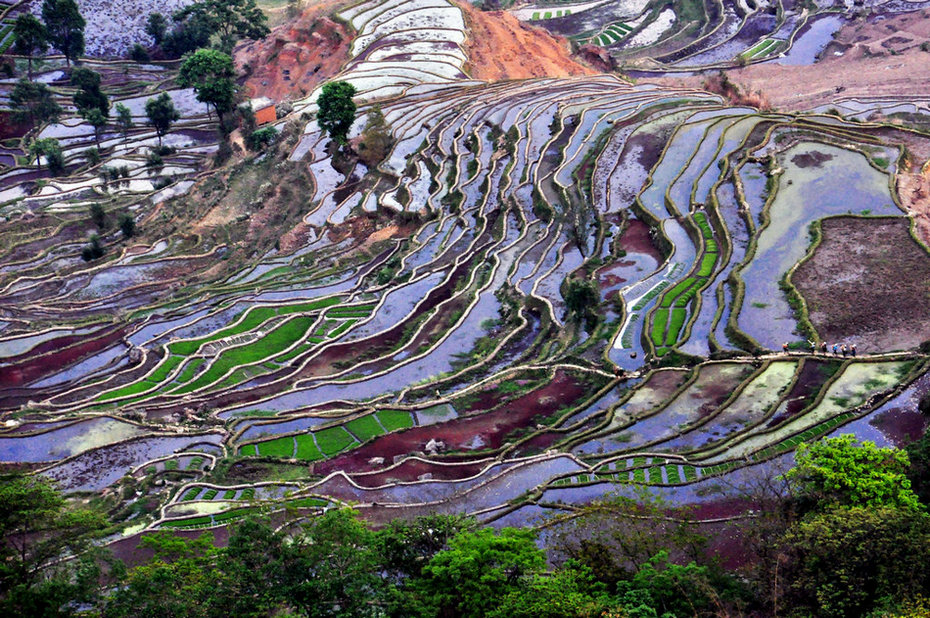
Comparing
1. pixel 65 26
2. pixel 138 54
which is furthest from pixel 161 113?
pixel 138 54

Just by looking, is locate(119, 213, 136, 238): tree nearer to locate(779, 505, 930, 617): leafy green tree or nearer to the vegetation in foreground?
the vegetation in foreground

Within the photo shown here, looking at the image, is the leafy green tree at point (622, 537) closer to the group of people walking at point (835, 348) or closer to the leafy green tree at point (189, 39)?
the group of people walking at point (835, 348)

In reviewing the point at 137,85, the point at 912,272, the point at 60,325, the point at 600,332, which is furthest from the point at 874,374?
the point at 137,85

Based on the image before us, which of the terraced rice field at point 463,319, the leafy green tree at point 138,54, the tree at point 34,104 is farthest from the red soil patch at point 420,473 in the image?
the leafy green tree at point 138,54

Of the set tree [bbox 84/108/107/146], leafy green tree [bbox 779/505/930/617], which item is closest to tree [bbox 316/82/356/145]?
tree [bbox 84/108/107/146]

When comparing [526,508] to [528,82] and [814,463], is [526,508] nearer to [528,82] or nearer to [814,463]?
[814,463]

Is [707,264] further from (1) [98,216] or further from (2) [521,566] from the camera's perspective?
(1) [98,216]
